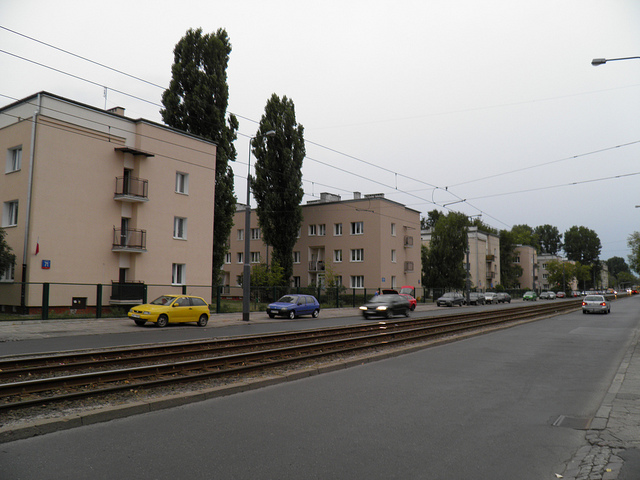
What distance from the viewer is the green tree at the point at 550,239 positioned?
149500mm

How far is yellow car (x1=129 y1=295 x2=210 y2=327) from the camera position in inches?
782

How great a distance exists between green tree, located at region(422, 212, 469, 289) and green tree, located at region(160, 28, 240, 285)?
3732 cm

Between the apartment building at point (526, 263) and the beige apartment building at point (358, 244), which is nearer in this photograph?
the beige apartment building at point (358, 244)

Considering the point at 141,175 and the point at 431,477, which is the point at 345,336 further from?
the point at 141,175

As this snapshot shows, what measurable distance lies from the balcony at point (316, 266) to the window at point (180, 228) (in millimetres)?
Result: 22300

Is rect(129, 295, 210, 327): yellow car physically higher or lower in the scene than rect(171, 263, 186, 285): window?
lower

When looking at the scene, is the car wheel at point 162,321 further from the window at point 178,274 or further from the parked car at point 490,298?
the parked car at point 490,298

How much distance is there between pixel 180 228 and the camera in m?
29.9

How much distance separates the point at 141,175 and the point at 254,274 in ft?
49.4

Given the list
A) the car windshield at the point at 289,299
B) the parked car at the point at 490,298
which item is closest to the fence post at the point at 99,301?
the car windshield at the point at 289,299

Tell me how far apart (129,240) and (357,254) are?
26.3 meters

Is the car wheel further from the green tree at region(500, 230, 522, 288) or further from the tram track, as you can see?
the green tree at region(500, 230, 522, 288)

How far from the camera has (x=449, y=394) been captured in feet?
26.8

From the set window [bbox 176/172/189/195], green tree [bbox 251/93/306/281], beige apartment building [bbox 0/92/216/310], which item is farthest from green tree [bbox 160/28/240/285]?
Result: green tree [bbox 251/93/306/281]
